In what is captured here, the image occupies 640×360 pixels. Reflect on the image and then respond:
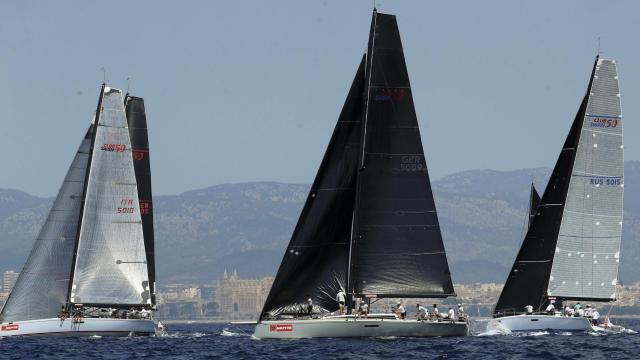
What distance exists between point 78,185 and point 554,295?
71.5 ft

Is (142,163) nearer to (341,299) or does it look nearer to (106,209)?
(106,209)

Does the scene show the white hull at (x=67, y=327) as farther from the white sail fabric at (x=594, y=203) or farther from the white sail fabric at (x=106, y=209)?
the white sail fabric at (x=594, y=203)

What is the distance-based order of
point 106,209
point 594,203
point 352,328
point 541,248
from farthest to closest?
point 541,248 → point 594,203 → point 106,209 → point 352,328

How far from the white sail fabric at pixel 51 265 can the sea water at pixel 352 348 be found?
1.34 metres

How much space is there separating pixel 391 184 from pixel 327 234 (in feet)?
10.7

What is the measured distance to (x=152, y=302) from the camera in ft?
245

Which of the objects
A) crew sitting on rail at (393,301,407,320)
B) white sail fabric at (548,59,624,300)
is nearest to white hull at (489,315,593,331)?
white sail fabric at (548,59,624,300)

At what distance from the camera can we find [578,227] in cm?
7156

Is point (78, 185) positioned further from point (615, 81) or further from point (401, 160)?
point (615, 81)

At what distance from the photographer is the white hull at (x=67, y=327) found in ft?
229

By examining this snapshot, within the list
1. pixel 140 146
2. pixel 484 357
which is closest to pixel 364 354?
pixel 484 357

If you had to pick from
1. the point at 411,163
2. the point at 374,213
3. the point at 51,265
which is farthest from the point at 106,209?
the point at 411,163

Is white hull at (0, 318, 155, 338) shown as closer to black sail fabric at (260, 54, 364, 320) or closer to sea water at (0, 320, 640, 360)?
sea water at (0, 320, 640, 360)

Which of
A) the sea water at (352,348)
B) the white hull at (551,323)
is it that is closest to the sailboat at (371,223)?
the sea water at (352,348)
